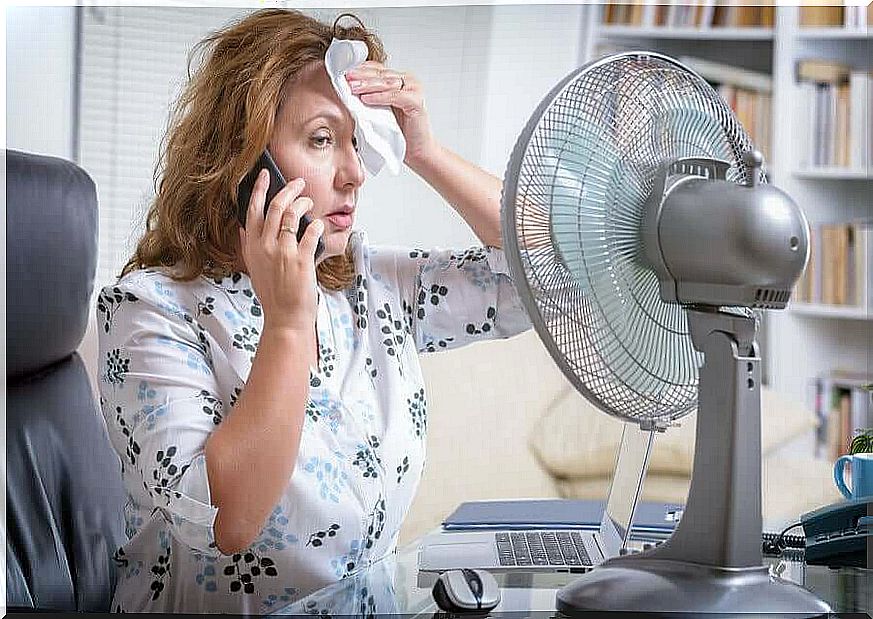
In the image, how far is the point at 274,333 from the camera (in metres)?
1.03

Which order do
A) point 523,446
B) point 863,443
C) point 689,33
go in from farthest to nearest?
point 689,33
point 523,446
point 863,443

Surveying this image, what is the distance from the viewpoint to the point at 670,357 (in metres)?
0.93

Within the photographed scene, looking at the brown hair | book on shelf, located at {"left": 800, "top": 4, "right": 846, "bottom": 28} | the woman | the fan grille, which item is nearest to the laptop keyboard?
the woman

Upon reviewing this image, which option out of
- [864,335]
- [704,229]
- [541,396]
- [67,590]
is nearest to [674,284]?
[704,229]

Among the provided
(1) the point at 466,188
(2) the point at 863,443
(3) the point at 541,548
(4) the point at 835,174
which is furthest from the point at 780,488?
(4) the point at 835,174

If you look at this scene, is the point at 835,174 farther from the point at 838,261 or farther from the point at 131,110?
the point at 131,110

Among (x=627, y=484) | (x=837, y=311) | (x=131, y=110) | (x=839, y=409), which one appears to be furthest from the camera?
(x=837, y=311)

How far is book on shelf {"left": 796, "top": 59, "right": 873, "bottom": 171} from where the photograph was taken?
214cm

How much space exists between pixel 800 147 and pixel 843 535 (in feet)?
4.38

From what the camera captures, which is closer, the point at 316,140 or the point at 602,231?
the point at 602,231

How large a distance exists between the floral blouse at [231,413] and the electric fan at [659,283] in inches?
12.1

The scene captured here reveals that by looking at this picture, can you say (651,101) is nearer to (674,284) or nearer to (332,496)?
(674,284)

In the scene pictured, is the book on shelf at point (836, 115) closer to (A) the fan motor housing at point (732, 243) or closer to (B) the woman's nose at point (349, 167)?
(B) the woman's nose at point (349, 167)

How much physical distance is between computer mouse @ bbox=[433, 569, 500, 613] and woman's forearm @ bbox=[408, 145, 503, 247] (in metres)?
0.45
